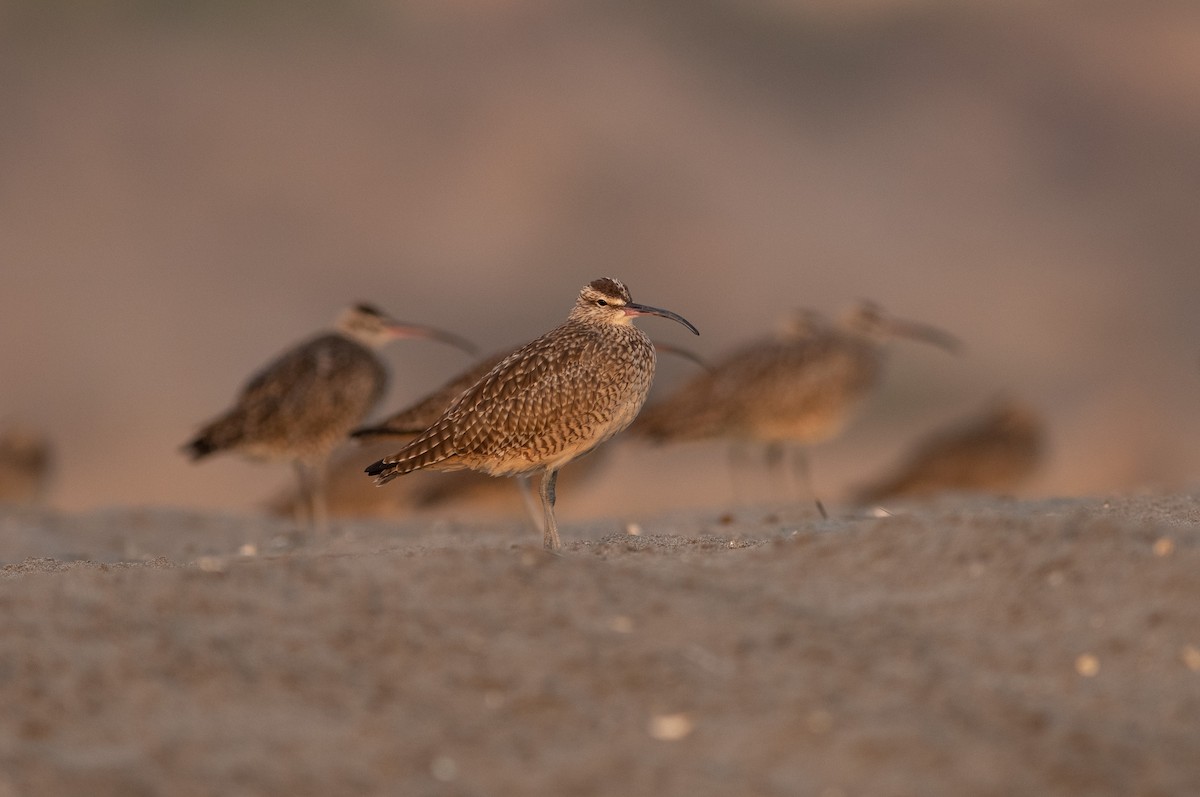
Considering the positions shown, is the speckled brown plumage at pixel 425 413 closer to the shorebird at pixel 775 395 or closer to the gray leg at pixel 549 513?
the gray leg at pixel 549 513

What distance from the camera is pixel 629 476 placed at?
82.3ft

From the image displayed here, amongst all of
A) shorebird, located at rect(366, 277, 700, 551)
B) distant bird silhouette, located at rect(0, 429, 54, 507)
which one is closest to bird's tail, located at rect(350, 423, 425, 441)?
shorebird, located at rect(366, 277, 700, 551)

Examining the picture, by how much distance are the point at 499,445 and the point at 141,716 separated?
4.46 metres

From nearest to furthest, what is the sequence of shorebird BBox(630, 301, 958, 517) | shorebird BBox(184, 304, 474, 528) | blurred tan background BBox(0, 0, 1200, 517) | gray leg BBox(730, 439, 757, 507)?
shorebird BBox(184, 304, 474, 528) < shorebird BBox(630, 301, 958, 517) < gray leg BBox(730, 439, 757, 507) < blurred tan background BBox(0, 0, 1200, 517)

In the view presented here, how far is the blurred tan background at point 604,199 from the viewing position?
29266mm

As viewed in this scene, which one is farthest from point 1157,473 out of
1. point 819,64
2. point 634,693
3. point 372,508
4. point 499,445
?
point 819,64

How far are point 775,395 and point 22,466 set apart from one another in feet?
28.6

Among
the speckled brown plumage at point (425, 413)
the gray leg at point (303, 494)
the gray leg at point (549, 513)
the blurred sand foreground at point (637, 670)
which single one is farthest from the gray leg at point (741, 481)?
the blurred sand foreground at point (637, 670)

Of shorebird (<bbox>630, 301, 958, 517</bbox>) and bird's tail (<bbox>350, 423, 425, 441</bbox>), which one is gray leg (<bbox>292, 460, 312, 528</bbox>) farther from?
shorebird (<bbox>630, 301, 958, 517</bbox>)

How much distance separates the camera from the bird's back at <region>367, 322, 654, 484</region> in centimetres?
1028

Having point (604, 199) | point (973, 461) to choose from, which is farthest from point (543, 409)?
point (604, 199)

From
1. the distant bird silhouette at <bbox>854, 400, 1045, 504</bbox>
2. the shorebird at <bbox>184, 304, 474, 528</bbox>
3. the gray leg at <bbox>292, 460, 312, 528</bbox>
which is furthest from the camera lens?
the distant bird silhouette at <bbox>854, 400, 1045, 504</bbox>

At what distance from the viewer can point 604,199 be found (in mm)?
38656

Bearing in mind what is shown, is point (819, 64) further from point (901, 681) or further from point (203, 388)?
point (901, 681)
